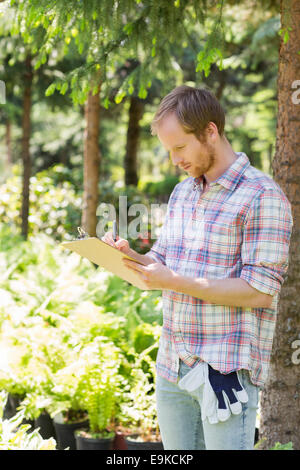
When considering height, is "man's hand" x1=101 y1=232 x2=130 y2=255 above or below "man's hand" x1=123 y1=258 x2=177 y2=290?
above

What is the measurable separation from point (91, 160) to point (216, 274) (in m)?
4.75

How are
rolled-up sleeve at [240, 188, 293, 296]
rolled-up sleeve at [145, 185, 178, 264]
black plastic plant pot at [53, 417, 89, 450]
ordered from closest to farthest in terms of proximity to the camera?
rolled-up sleeve at [240, 188, 293, 296] < rolled-up sleeve at [145, 185, 178, 264] < black plastic plant pot at [53, 417, 89, 450]

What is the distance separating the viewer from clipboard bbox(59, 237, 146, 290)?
187 cm

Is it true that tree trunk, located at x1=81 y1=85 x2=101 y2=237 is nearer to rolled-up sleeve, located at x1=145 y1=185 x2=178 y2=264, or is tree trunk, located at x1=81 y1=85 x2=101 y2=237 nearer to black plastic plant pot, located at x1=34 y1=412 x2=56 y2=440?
black plastic plant pot, located at x1=34 y1=412 x2=56 y2=440

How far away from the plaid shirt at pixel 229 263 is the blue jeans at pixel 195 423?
0.05 m

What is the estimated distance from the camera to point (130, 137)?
45.9 ft

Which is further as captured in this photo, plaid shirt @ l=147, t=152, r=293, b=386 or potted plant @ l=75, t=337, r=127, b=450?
potted plant @ l=75, t=337, r=127, b=450

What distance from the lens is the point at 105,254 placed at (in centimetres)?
196

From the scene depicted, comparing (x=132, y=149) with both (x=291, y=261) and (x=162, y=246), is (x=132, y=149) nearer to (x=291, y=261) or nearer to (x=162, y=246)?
(x=291, y=261)

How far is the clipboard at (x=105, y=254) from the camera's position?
6.14 ft

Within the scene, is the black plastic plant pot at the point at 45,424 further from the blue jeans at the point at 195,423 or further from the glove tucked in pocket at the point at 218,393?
the glove tucked in pocket at the point at 218,393

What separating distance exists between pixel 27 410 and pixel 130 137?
1087 centimetres

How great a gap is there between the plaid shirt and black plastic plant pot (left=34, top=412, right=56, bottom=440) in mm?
2124

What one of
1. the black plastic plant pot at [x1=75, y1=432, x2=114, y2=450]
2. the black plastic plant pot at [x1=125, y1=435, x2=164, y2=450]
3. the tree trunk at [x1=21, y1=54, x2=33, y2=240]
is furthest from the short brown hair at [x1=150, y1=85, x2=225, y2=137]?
the tree trunk at [x1=21, y1=54, x2=33, y2=240]
